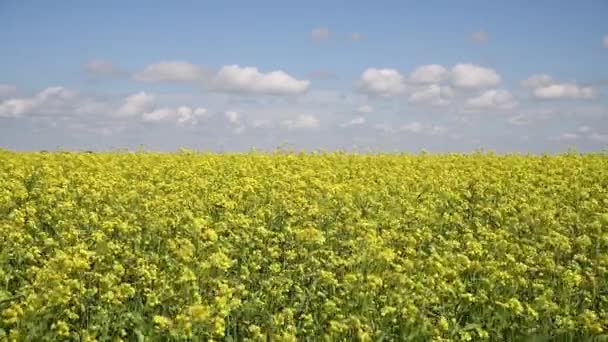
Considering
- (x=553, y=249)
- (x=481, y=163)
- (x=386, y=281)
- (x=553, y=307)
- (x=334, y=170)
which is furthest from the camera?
(x=481, y=163)

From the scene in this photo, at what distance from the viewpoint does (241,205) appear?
1297 cm

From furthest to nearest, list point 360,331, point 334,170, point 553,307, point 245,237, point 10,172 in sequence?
1. point 334,170
2. point 10,172
3. point 245,237
4. point 553,307
5. point 360,331

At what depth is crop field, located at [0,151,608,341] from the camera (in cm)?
723

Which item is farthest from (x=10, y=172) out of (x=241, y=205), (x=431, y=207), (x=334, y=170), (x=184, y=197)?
(x=431, y=207)

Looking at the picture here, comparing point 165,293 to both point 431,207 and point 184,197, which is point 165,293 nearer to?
point 184,197

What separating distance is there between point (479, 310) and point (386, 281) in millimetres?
1264

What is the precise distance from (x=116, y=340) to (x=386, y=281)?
11.0 feet

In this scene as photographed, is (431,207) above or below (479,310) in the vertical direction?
above

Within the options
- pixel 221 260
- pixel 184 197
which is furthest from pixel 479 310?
pixel 184 197

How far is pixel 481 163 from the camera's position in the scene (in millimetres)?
21438

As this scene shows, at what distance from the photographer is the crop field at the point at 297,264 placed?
7.23 meters

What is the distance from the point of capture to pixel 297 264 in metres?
9.39

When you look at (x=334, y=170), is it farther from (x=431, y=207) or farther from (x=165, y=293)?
(x=165, y=293)

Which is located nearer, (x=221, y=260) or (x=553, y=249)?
(x=221, y=260)
